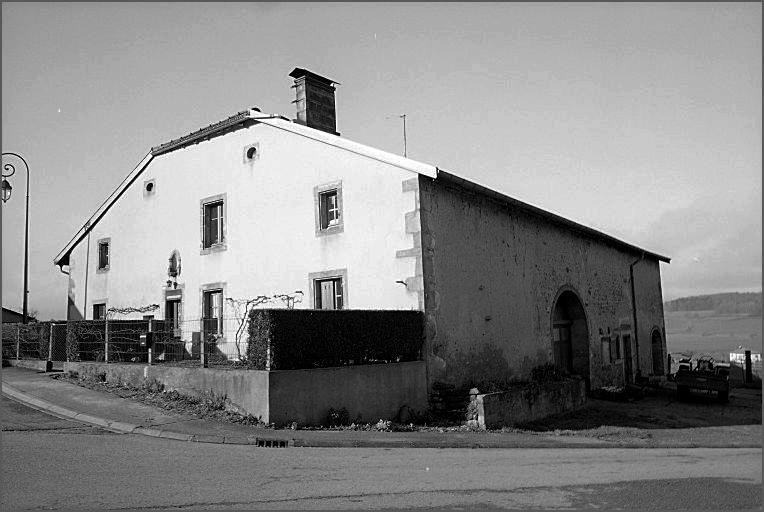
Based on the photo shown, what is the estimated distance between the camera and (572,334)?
22172 millimetres

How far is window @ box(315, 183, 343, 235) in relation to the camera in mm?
15953

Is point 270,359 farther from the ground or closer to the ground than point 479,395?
farther from the ground

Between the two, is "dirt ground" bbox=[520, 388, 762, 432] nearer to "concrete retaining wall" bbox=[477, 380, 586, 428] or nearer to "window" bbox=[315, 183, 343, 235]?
"concrete retaining wall" bbox=[477, 380, 586, 428]

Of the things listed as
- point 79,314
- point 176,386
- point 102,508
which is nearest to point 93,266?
point 79,314

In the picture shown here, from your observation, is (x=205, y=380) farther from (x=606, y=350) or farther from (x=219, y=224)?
(x=606, y=350)

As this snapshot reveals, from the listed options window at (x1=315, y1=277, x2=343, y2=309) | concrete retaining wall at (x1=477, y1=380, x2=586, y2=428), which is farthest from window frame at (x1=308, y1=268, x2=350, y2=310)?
concrete retaining wall at (x1=477, y1=380, x2=586, y2=428)

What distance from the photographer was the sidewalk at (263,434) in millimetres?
10461

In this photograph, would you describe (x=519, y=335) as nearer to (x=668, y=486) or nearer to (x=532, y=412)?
(x=532, y=412)

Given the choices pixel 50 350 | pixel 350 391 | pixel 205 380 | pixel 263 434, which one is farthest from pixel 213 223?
pixel 263 434

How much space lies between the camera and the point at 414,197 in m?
14.4

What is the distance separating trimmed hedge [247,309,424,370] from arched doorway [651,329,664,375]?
67.7ft

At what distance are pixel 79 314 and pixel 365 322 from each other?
14.0m

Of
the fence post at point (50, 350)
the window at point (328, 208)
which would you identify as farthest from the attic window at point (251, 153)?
the fence post at point (50, 350)

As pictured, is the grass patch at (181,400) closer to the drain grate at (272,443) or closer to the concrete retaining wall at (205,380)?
the concrete retaining wall at (205,380)
